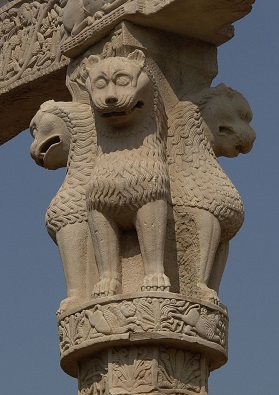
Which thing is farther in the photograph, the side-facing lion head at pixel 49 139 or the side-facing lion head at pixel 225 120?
the side-facing lion head at pixel 49 139

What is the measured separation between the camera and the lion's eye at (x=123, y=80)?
9359 mm

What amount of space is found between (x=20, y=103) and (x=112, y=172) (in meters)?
2.09

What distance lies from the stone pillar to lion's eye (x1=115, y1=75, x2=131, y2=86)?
0.01 m

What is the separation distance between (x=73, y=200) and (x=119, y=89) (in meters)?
0.72

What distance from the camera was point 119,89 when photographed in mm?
9336

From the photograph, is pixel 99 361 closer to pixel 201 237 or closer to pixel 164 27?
pixel 201 237

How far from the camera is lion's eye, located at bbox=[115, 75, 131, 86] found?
30.7 ft

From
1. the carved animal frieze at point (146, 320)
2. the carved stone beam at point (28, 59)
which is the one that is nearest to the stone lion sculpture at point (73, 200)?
the carved animal frieze at point (146, 320)

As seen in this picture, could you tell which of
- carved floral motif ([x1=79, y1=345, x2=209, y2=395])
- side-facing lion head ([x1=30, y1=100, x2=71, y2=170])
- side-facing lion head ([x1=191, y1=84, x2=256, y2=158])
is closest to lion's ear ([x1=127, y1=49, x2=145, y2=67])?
side-facing lion head ([x1=191, y1=84, x2=256, y2=158])

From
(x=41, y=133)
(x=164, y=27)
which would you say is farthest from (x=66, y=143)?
(x=164, y=27)

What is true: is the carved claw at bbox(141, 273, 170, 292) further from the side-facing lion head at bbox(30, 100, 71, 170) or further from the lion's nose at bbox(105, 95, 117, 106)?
the side-facing lion head at bbox(30, 100, 71, 170)

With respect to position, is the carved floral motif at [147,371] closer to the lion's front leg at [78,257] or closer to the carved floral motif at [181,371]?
the carved floral motif at [181,371]

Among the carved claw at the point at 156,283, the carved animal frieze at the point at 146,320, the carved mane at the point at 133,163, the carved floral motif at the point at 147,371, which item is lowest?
the carved floral motif at the point at 147,371

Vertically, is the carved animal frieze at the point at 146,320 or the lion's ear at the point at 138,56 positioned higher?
the lion's ear at the point at 138,56
